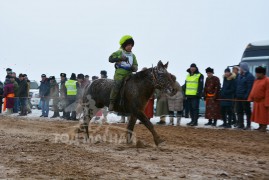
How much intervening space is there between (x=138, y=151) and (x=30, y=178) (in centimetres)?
305

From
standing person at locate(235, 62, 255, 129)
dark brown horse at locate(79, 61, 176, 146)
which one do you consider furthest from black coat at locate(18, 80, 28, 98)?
dark brown horse at locate(79, 61, 176, 146)

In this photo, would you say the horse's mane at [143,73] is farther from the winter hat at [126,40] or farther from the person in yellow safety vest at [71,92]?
the person in yellow safety vest at [71,92]

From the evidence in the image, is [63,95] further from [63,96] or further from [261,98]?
[261,98]

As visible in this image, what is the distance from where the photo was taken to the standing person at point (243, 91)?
14.9m

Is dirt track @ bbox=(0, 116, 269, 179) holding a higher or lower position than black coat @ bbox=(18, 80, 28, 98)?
lower

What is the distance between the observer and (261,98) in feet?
46.1

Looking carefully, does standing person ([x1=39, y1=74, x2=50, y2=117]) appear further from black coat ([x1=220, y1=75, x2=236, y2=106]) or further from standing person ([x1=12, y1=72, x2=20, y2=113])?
black coat ([x1=220, y1=75, x2=236, y2=106])

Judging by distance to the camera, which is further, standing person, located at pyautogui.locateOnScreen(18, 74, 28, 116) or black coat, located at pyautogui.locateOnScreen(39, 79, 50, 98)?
standing person, located at pyautogui.locateOnScreen(18, 74, 28, 116)

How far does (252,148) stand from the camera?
Result: 9.23 m

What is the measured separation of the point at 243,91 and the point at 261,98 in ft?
3.45

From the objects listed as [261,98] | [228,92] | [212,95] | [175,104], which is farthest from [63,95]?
[261,98]

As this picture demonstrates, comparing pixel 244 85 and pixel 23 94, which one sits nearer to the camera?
pixel 244 85

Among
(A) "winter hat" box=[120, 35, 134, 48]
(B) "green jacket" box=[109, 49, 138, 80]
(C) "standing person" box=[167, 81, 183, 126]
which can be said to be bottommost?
(C) "standing person" box=[167, 81, 183, 126]

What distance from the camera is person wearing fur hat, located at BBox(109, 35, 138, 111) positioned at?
9455 mm
